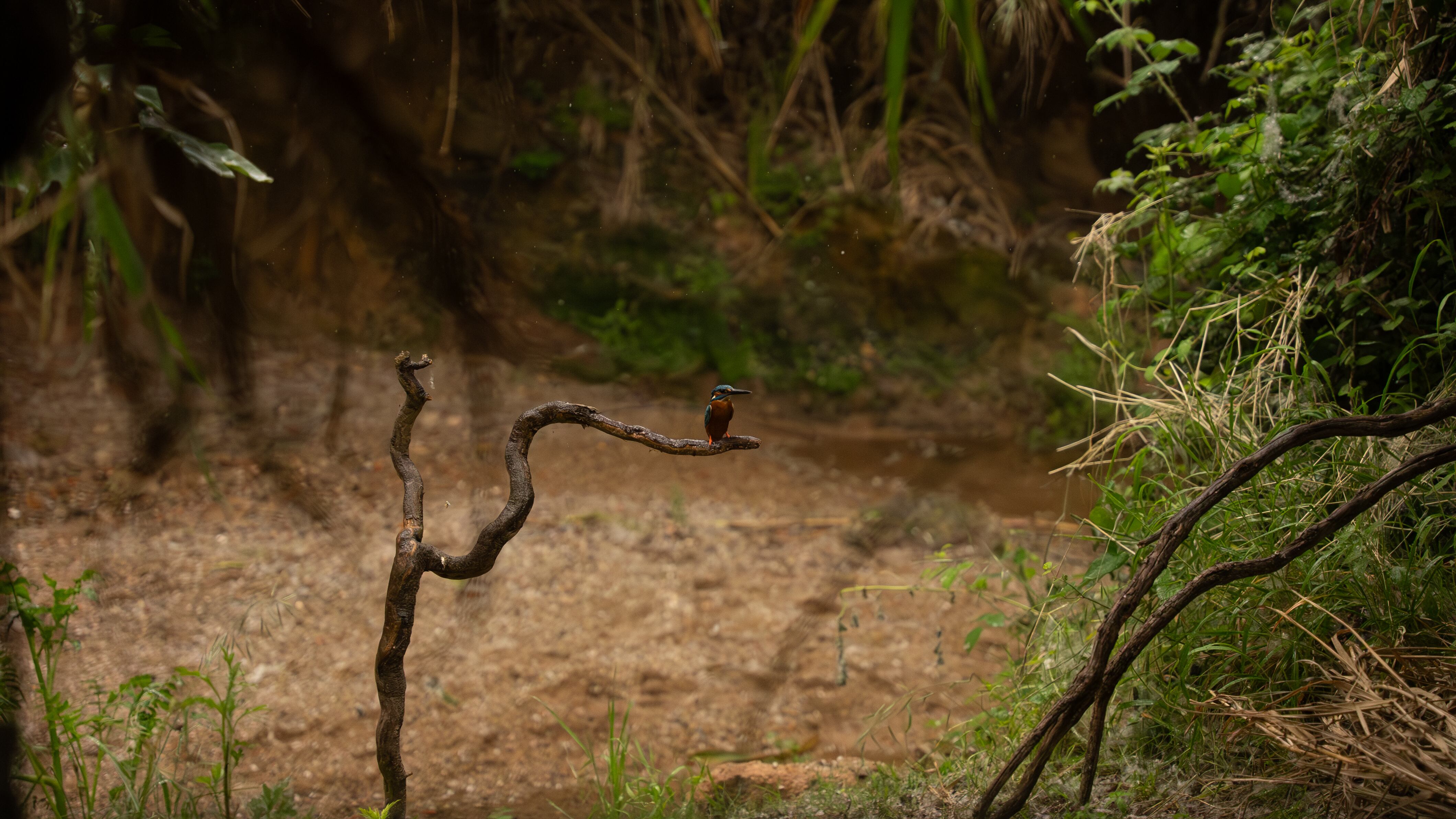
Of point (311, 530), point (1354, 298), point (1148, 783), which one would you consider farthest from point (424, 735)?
point (1354, 298)

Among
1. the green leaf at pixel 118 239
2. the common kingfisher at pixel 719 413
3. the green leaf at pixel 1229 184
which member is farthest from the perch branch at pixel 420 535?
the green leaf at pixel 1229 184

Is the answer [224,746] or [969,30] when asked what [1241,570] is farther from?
[224,746]

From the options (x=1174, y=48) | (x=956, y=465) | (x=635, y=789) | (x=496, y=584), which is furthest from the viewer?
(x=956, y=465)

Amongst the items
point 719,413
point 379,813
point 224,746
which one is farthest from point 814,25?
point 224,746

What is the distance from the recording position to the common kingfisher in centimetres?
142

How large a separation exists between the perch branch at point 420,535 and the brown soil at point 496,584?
98 cm

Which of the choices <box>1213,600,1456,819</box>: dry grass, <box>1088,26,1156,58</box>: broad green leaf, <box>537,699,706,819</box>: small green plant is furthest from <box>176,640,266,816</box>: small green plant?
<box>1088,26,1156,58</box>: broad green leaf

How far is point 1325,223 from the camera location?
1707mm

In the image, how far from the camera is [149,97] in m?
1.66

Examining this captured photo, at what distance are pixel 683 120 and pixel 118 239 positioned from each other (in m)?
3.10

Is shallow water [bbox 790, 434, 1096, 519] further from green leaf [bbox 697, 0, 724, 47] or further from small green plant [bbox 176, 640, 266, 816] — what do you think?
small green plant [bbox 176, 640, 266, 816]

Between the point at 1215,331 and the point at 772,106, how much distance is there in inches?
104

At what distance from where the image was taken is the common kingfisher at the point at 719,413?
142cm

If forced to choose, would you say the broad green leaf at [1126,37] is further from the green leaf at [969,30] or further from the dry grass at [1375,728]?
the dry grass at [1375,728]
